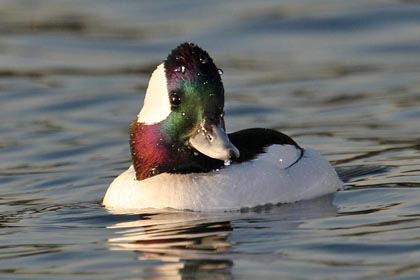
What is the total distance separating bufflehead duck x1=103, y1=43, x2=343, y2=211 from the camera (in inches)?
448

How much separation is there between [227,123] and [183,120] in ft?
16.2

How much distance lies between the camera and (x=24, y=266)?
32.5ft

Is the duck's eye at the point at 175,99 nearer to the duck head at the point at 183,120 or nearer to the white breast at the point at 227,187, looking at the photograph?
the duck head at the point at 183,120

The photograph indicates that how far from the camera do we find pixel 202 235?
1071cm

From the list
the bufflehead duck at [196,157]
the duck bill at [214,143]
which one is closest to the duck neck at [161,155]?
the bufflehead duck at [196,157]

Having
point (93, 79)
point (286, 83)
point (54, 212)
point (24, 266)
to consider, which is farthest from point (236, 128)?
point (24, 266)

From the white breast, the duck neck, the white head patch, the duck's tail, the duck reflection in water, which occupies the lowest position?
the duck reflection in water

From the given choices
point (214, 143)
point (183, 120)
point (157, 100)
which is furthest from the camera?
point (157, 100)

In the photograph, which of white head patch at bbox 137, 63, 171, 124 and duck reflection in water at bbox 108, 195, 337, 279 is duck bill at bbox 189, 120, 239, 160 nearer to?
white head patch at bbox 137, 63, 171, 124

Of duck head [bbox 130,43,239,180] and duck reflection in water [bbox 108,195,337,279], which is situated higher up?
duck head [bbox 130,43,239,180]

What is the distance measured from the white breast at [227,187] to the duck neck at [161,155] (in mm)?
67

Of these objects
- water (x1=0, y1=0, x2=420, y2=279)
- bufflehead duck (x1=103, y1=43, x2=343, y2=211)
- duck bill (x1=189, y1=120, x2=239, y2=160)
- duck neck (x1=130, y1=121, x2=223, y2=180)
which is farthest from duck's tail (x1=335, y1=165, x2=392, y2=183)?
duck bill (x1=189, y1=120, x2=239, y2=160)

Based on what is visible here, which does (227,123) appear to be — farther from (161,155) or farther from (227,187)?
(227,187)

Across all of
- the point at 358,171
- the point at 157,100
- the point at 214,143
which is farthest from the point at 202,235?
the point at 358,171
